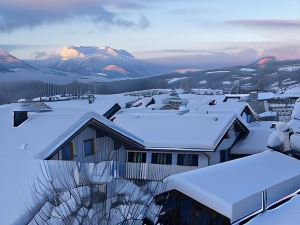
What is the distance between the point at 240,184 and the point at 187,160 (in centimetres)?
1049

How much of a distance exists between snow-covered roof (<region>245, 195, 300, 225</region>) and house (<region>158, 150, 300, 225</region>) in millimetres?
1097

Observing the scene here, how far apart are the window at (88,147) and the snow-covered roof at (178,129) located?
3767mm

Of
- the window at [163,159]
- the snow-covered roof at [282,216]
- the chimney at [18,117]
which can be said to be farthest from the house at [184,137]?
the snow-covered roof at [282,216]

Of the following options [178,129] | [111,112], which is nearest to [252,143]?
[178,129]

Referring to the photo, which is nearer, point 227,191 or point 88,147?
point 227,191

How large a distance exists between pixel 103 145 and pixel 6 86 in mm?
111394

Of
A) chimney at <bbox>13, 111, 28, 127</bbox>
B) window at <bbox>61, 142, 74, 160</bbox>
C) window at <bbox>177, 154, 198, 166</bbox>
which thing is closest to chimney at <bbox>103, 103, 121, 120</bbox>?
window at <bbox>177, 154, 198, 166</bbox>

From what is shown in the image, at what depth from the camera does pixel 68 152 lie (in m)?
16.0

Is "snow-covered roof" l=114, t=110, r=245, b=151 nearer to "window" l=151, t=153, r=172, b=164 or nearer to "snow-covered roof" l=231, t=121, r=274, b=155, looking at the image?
"window" l=151, t=153, r=172, b=164

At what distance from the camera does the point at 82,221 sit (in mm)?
9430

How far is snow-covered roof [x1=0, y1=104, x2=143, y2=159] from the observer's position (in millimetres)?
14039

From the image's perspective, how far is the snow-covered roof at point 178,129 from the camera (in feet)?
67.8

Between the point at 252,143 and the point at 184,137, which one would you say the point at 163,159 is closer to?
the point at 184,137

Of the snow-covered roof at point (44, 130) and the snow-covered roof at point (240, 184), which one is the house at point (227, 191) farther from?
the snow-covered roof at point (44, 130)
